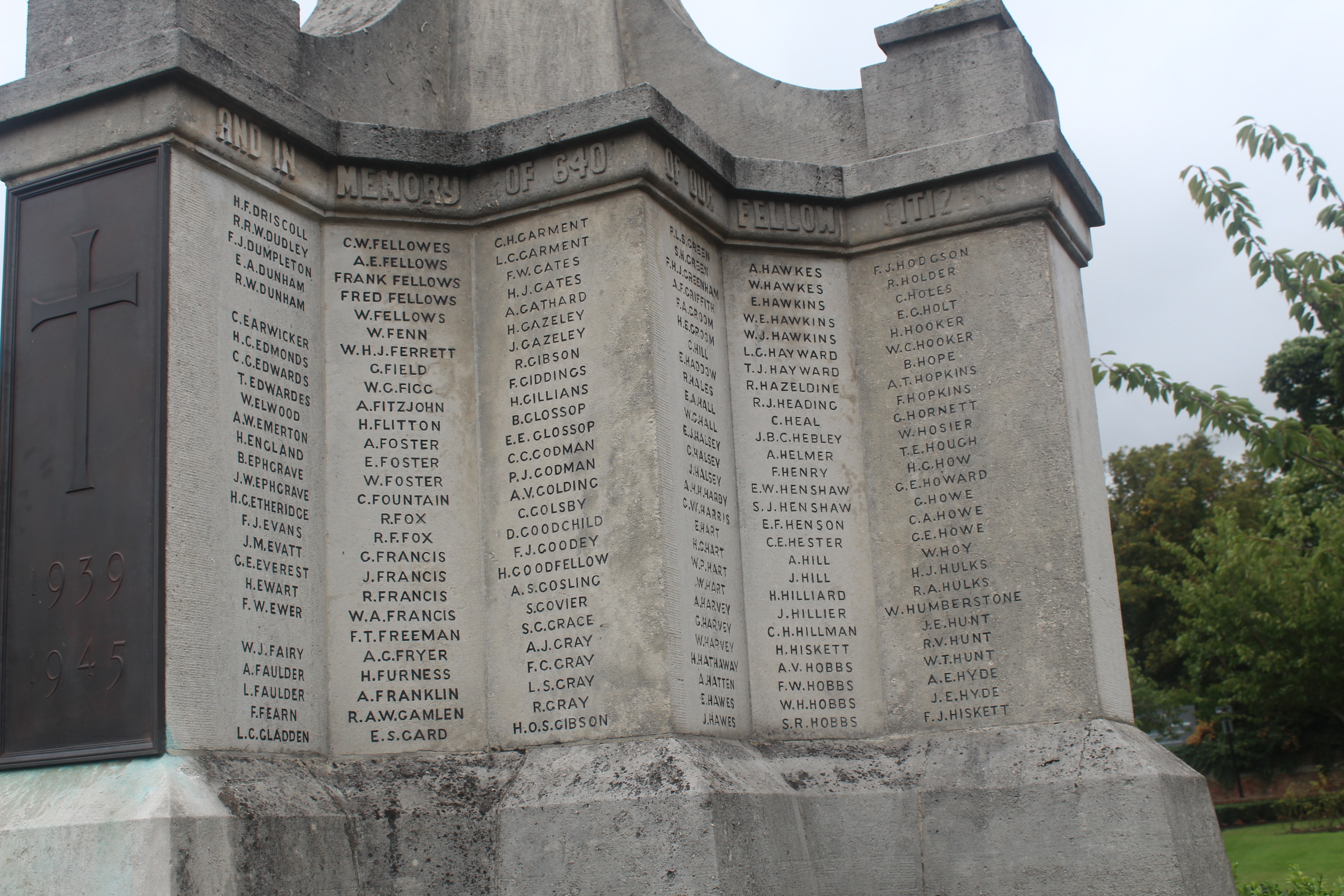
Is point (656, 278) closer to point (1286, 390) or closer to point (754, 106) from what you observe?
point (754, 106)

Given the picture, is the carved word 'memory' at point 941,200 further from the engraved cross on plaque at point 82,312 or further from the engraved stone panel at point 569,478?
the engraved cross on plaque at point 82,312

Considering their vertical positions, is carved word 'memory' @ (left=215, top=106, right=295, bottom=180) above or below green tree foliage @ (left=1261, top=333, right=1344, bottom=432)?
below

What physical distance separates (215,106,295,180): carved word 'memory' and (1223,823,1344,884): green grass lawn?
12182mm

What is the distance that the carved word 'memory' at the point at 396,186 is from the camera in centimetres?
683

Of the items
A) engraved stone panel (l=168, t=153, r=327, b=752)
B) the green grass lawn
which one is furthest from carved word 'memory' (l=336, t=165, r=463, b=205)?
the green grass lawn

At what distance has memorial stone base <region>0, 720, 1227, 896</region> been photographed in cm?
502

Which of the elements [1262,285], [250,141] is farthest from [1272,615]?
[250,141]

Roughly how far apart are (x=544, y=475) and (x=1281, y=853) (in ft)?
58.7

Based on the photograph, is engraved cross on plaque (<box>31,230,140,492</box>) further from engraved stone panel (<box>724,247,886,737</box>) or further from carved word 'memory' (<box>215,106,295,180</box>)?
engraved stone panel (<box>724,247,886,737</box>)

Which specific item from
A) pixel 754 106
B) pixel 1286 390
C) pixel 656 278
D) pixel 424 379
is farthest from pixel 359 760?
pixel 1286 390

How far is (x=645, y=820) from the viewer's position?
18.3 ft

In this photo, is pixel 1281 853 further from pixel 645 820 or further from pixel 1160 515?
pixel 1160 515

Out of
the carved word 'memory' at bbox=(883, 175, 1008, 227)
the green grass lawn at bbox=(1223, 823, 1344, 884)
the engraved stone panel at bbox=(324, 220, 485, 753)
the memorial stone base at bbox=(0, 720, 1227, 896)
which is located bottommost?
the green grass lawn at bbox=(1223, 823, 1344, 884)

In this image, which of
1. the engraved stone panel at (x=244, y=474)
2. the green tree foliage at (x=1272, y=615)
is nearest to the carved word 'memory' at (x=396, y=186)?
the engraved stone panel at (x=244, y=474)
